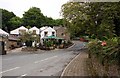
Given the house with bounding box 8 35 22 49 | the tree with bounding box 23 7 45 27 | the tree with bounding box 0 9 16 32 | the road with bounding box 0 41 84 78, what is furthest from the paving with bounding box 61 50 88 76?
the tree with bounding box 23 7 45 27

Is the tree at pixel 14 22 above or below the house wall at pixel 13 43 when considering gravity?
above

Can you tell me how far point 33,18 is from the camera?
109688 mm

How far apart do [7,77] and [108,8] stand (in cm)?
1461

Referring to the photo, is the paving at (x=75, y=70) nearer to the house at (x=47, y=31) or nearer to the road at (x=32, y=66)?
the road at (x=32, y=66)

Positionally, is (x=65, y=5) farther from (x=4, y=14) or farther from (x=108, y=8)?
(x=4, y=14)

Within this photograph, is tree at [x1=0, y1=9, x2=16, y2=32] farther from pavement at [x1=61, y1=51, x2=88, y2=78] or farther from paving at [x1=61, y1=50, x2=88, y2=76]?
pavement at [x1=61, y1=51, x2=88, y2=78]

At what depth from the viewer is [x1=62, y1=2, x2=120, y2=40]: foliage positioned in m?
28.9

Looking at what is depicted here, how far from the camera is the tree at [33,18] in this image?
108m

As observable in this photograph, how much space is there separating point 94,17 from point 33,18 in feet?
248

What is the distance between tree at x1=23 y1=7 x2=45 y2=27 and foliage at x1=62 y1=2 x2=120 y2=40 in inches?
2281

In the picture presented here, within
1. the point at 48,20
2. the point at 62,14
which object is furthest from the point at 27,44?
the point at 48,20

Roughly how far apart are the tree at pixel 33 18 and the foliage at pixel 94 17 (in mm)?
57948

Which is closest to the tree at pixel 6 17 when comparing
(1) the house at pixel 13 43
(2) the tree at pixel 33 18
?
(2) the tree at pixel 33 18

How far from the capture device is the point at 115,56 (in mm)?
8430
